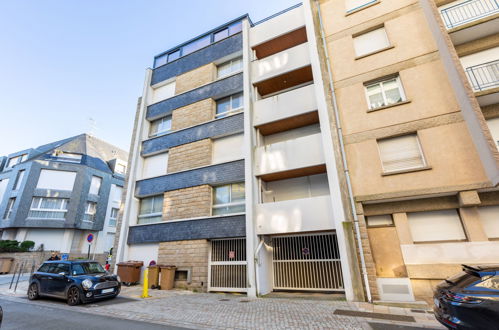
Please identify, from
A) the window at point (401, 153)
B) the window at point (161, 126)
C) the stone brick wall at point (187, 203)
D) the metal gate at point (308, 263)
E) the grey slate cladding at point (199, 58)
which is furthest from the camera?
the window at point (161, 126)

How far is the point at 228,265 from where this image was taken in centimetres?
1079

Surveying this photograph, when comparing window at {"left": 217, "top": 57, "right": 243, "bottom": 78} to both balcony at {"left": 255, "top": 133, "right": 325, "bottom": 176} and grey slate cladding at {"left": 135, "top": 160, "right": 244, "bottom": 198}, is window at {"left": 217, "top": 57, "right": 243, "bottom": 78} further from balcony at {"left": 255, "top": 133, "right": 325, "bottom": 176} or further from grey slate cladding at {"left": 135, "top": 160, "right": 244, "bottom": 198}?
grey slate cladding at {"left": 135, "top": 160, "right": 244, "bottom": 198}

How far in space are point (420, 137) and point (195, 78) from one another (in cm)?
1270

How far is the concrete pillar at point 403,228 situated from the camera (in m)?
8.12

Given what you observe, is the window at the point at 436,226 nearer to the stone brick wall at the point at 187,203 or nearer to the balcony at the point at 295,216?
the balcony at the point at 295,216

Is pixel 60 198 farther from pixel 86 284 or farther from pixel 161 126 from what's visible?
pixel 86 284

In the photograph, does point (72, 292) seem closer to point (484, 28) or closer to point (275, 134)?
point (275, 134)

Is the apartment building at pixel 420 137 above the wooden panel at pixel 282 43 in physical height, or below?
below

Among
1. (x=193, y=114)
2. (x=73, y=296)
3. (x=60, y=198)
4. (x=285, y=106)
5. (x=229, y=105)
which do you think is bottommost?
(x=73, y=296)

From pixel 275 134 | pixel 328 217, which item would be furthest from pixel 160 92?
pixel 328 217

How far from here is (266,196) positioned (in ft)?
38.8

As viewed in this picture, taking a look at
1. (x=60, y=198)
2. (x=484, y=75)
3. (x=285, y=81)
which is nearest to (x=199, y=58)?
(x=285, y=81)

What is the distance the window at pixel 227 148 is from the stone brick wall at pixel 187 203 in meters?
1.77

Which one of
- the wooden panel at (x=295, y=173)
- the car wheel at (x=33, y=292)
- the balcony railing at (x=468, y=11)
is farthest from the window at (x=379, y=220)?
the car wheel at (x=33, y=292)
